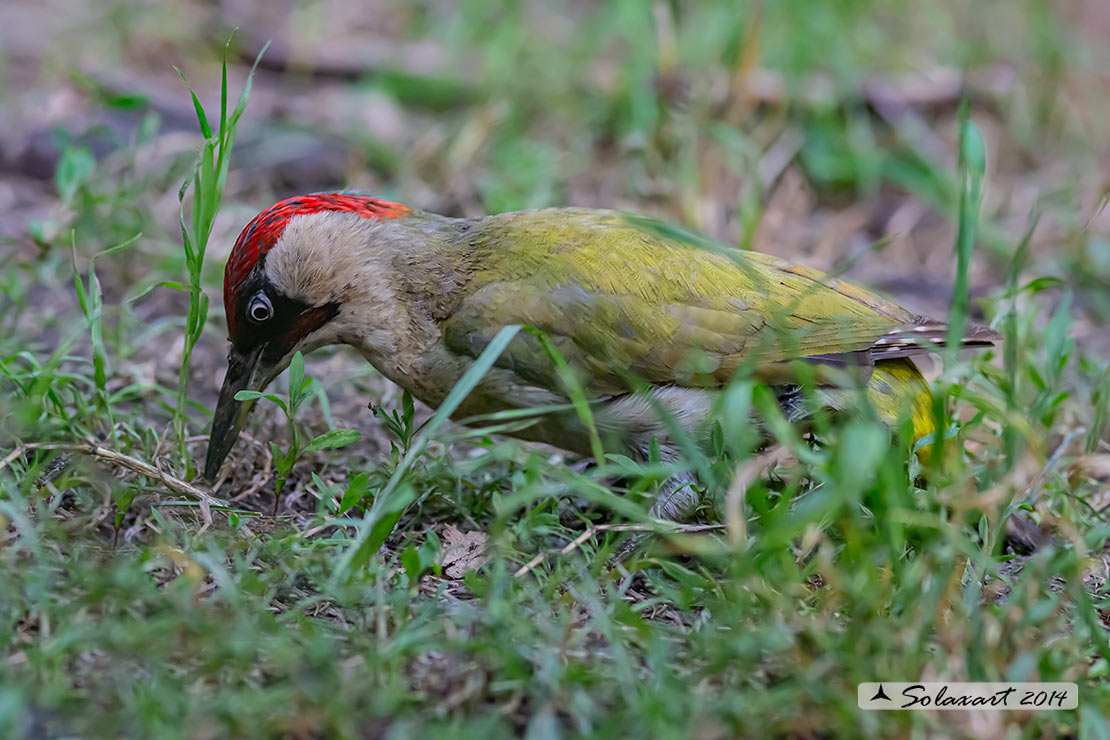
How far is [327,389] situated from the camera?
420 centimetres

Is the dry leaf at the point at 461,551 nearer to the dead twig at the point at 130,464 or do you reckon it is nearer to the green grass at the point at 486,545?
the green grass at the point at 486,545

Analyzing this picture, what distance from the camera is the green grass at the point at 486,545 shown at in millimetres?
2281

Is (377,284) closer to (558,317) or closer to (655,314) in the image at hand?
(558,317)

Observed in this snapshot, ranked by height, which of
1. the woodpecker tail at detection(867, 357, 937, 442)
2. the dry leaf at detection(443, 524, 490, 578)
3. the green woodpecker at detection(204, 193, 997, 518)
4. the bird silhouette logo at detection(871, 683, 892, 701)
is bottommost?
the dry leaf at detection(443, 524, 490, 578)

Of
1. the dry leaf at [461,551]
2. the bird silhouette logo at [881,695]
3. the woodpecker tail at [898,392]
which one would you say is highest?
the woodpecker tail at [898,392]

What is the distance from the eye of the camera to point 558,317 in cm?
332

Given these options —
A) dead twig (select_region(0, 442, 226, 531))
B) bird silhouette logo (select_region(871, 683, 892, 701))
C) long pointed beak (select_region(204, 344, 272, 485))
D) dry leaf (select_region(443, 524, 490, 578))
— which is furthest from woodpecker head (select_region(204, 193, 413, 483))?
bird silhouette logo (select_region(871, 683, 892, 701))

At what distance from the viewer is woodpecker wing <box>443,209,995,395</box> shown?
331 cm

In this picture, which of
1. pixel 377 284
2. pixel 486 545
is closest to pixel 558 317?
pixel 377 284

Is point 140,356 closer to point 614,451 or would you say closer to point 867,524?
point 614,451

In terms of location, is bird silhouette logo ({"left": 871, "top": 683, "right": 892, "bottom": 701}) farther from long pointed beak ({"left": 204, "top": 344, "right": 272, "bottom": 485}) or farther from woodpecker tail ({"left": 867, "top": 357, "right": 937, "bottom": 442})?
long pointed beak ({"left": 204, "top": 344, "right": 272, "bottom": 485})

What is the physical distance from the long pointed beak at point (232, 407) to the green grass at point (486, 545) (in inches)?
3.2

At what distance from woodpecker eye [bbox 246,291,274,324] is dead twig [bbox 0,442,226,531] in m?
0.55

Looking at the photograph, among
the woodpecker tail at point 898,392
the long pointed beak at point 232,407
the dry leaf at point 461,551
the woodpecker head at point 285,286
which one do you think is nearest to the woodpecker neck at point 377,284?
the woodpecker head at point 285,286
